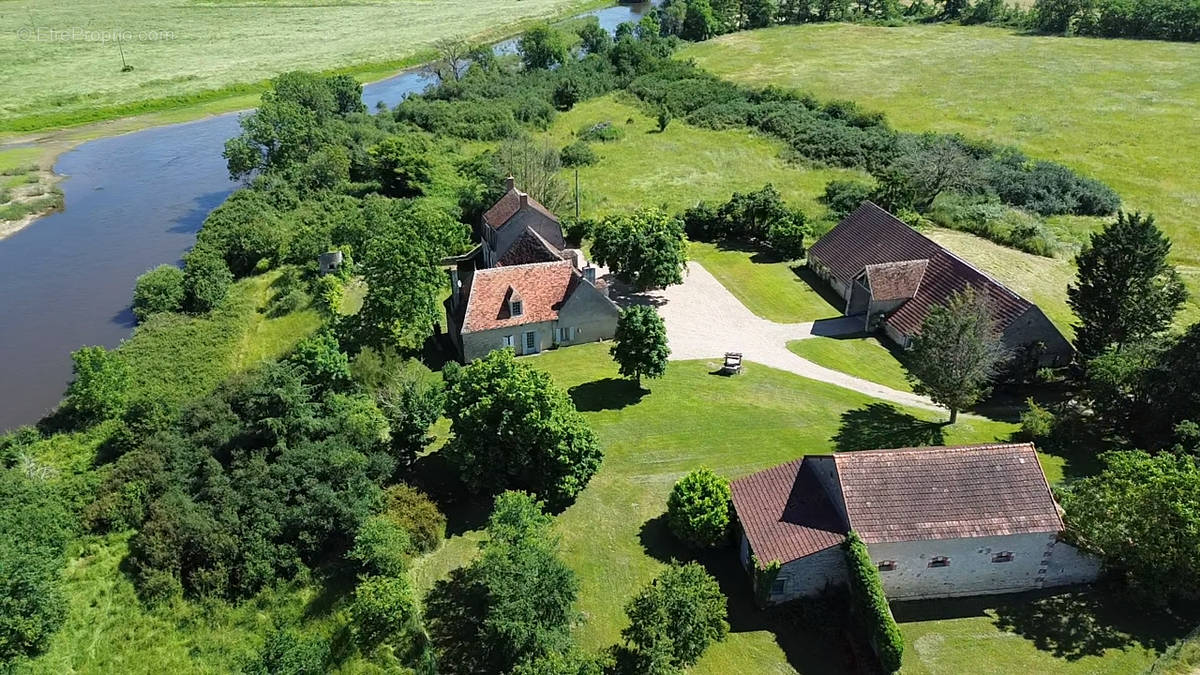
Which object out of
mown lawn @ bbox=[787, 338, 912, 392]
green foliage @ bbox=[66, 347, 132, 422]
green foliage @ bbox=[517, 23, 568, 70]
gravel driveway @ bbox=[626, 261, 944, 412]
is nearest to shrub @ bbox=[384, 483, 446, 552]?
gravel driveway @ bbox=[626, 261, 944, 412]

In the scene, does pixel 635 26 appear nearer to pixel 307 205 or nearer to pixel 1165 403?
pixel 307 205

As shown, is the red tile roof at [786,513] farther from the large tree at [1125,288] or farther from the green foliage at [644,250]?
the green foliage at [644,250]

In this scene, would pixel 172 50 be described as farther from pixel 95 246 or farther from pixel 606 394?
pixel 606 394

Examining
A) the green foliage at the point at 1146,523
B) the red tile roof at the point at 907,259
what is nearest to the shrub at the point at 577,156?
the red tile roof at the point at 907,259

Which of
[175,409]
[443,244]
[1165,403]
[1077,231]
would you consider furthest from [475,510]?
[1077,231]

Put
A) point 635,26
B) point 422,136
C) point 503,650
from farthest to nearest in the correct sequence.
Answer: point 635,26 < point 422,136 < point 503,650
